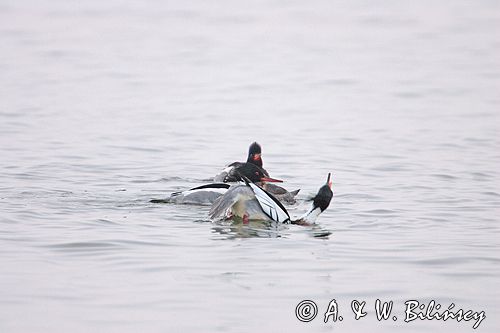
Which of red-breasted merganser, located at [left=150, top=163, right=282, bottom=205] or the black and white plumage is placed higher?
the black and white plumage

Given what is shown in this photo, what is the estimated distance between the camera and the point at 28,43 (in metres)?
24.9

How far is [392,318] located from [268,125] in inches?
441

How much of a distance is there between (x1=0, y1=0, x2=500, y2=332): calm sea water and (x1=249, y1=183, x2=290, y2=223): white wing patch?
1.11 ft

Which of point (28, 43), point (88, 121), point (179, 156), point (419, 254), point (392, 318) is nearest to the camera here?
point (392, 318)

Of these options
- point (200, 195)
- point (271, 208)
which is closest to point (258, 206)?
point (271, 208)

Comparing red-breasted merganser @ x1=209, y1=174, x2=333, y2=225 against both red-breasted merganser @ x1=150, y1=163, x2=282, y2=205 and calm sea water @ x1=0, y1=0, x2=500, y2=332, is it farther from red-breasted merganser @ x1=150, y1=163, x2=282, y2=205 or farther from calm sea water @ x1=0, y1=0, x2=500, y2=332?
red-breasted merganser @ x1=150, y1=163, x2=282, y2=205

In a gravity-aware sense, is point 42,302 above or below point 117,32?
below

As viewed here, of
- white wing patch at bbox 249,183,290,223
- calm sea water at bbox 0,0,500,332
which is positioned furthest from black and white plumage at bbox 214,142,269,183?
white wing patch at bbox 249,183,290,223

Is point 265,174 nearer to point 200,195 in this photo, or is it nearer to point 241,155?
point 200,195

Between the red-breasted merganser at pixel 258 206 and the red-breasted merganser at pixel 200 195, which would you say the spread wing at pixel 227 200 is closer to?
the red-breasted merganser at pixel 258 206

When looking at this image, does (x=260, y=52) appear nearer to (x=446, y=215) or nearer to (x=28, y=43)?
(x=28, y=43)

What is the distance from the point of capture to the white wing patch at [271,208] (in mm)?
10961

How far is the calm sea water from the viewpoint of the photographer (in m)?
7.93

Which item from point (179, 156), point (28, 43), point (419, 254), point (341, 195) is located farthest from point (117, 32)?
point (419, 254)
